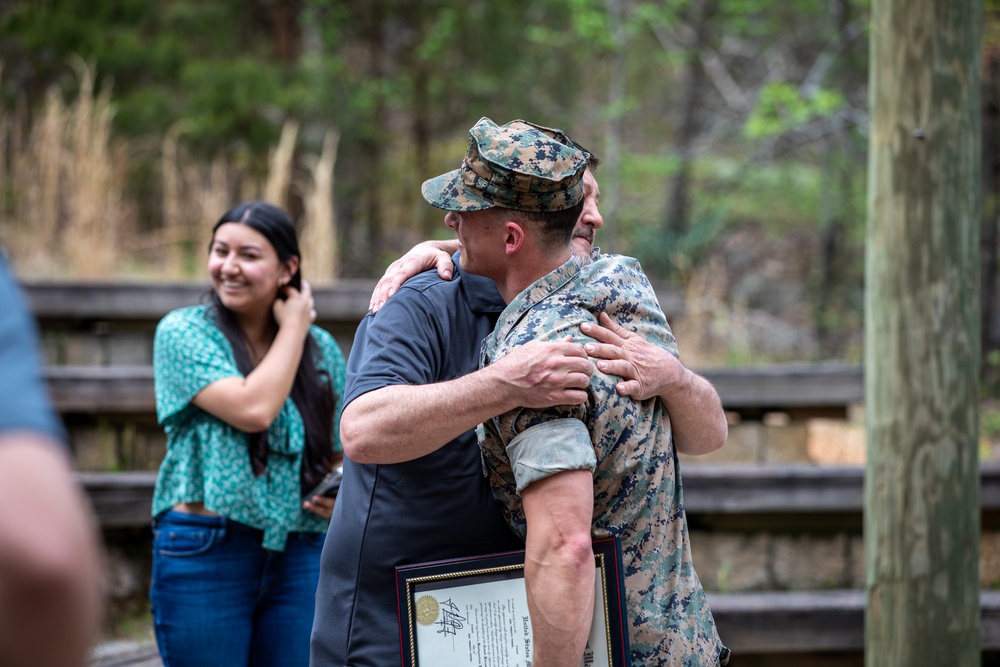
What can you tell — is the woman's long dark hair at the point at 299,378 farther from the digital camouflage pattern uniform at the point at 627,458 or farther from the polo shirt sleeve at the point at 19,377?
the polo shirt sleeve at the point at 19,377

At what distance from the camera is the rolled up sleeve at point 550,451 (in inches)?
68.9

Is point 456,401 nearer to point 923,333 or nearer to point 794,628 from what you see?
point 923,333

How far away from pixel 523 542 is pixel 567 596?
31 cm

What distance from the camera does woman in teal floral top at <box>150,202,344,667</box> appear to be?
9.39ft

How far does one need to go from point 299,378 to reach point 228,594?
0.68m

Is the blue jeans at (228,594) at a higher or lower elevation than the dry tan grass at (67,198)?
lower

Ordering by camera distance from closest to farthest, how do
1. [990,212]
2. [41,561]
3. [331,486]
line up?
[41,561] < [331,486] < [990,212]

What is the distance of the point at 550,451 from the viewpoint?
1769mm

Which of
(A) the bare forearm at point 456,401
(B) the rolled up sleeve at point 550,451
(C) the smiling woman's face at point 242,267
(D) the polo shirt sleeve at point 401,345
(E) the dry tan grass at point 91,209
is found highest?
(E) the dry tan grass at point 91,209

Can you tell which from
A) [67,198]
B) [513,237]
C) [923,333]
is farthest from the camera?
[67,198]

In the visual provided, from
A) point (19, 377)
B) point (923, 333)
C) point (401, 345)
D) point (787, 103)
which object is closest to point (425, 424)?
point (401, 345)

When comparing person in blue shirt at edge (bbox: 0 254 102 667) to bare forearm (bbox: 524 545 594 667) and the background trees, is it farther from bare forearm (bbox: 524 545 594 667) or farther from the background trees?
the background trees
